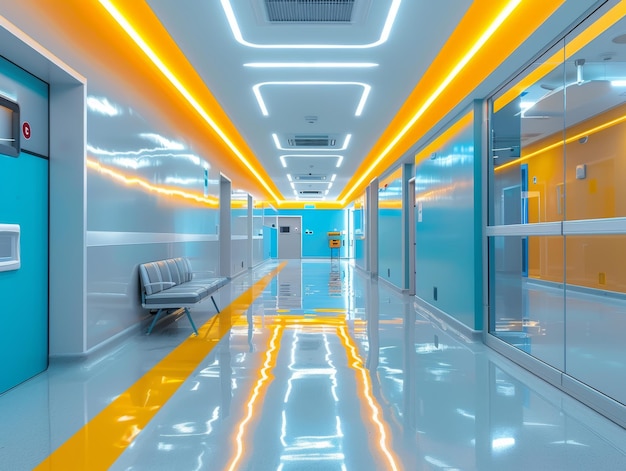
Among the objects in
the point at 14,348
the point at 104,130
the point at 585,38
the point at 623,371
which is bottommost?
the point at 623,371

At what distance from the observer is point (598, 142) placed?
6953mm

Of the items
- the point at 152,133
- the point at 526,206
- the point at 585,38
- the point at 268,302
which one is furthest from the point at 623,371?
the point at 152,133

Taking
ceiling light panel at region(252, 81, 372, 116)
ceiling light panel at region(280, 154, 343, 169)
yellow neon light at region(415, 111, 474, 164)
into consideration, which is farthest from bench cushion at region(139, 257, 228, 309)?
ceiling light panel at region(280, 154, 343, 169)

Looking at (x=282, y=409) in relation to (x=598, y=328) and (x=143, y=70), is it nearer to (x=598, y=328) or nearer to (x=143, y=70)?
(x=143, y=70)

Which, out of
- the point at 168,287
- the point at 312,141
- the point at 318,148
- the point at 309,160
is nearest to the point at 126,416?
the point at 168,287

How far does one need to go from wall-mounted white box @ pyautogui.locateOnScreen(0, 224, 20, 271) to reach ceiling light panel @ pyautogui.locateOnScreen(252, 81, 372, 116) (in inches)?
135

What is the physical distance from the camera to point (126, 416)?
9.48 feet

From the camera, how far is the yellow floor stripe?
230 cm

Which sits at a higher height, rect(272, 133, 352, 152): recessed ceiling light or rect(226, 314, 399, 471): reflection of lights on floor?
rect(272, 133, 352, 152): recessed ceiling light

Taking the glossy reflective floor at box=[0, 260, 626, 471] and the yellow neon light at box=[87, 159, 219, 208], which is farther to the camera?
the yellow neon light at box=[87, 159, 219, 208]

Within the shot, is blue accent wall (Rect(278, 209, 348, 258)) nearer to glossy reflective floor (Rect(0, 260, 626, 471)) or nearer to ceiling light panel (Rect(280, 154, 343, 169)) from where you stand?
ceiling light panel (Rect(280, 154, 343, 169))

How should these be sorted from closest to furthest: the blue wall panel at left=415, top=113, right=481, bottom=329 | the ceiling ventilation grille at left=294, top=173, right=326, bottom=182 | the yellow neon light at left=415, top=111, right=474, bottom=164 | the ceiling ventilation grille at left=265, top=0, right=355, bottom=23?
the ceiling ventilation grille at left=265, top=0, right=355, bottom=23, the blue wall panel at left=415, top=113, right=481, bottom=329, the yellow neon light at left=415, top=111, right=474, bottom=164, the ceiling ventilation grille at left=294, top=173, right=326, bottom=182

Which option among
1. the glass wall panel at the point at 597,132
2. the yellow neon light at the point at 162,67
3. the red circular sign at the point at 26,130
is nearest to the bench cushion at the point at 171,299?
the red circular sign at the point at 26,130

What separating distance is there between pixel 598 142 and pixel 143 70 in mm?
7012
